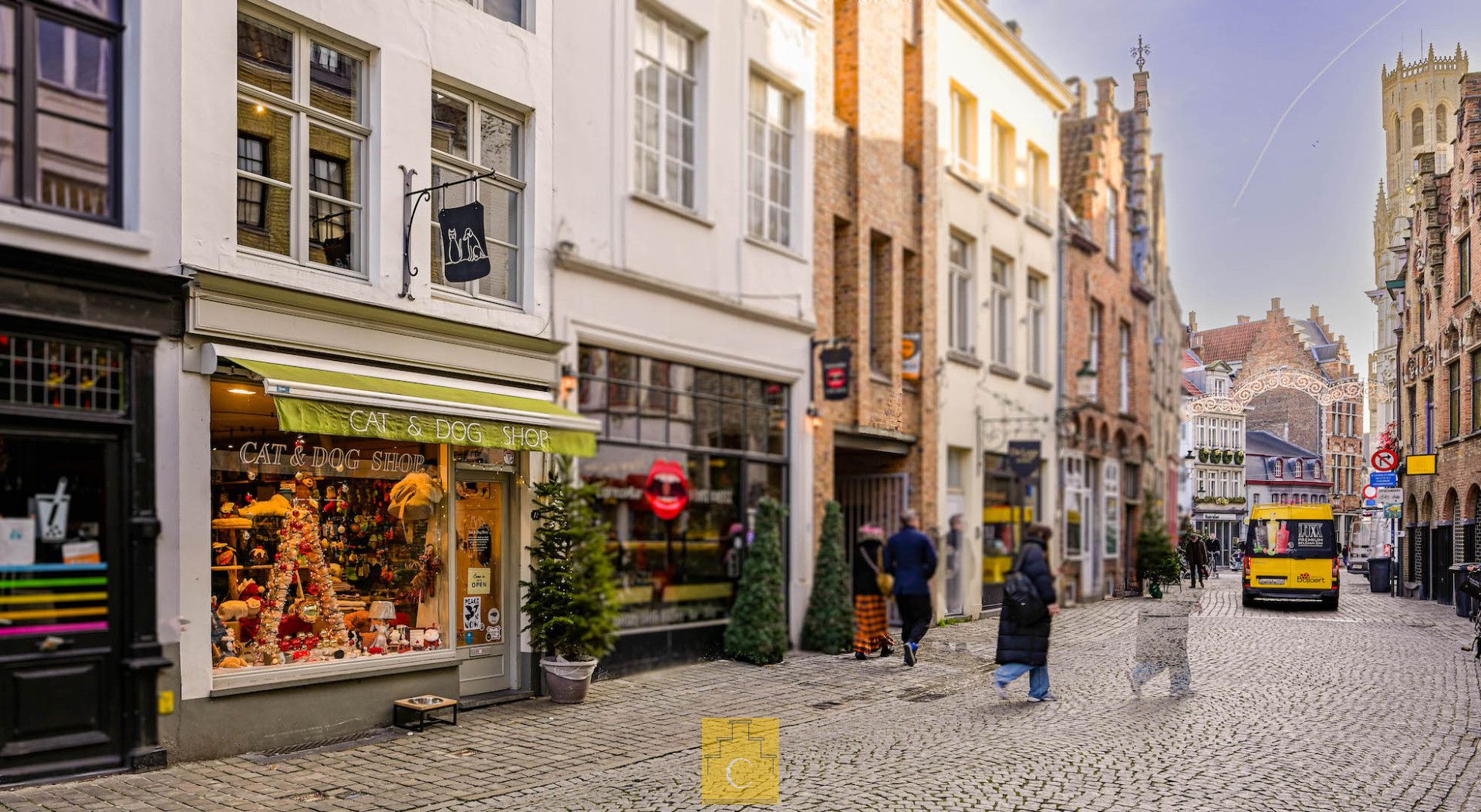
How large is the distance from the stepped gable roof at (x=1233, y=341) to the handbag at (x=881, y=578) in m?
10.6

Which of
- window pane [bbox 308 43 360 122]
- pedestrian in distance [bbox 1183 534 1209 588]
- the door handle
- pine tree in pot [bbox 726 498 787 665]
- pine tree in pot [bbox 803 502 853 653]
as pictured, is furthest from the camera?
pedestrian in distance [bbox 1183 534 1209 588]

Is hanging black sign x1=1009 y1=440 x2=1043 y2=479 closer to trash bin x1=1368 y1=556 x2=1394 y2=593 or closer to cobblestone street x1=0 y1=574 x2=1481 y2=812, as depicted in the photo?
cobblestone street x1=0 y1=574 x2=1481 y2=812

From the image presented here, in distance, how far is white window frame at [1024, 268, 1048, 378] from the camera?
959 inches

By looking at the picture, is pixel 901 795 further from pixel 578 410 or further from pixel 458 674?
pixel 578 410

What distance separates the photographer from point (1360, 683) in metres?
13.1

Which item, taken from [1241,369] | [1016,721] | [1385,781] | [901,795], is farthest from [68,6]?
[1241,369]

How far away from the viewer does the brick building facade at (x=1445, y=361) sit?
2808 cm

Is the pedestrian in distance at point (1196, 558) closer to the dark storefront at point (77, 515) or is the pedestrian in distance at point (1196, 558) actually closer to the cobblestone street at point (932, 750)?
the cobblestone street at point (932, 750)

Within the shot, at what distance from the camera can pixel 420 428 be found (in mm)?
9289

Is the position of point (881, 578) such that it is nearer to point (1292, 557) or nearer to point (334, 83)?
point (334, 83)

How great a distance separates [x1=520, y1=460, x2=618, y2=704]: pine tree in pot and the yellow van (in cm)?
1751

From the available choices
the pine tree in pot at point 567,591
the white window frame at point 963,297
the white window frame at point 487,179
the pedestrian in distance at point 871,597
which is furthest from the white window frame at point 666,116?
the white window frame at point 963,297

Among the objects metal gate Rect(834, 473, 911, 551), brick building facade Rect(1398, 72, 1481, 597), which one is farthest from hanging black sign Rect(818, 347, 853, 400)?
brick building facade Rect(1398, 72, 1481, 597)

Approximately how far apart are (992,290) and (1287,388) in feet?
17.4
